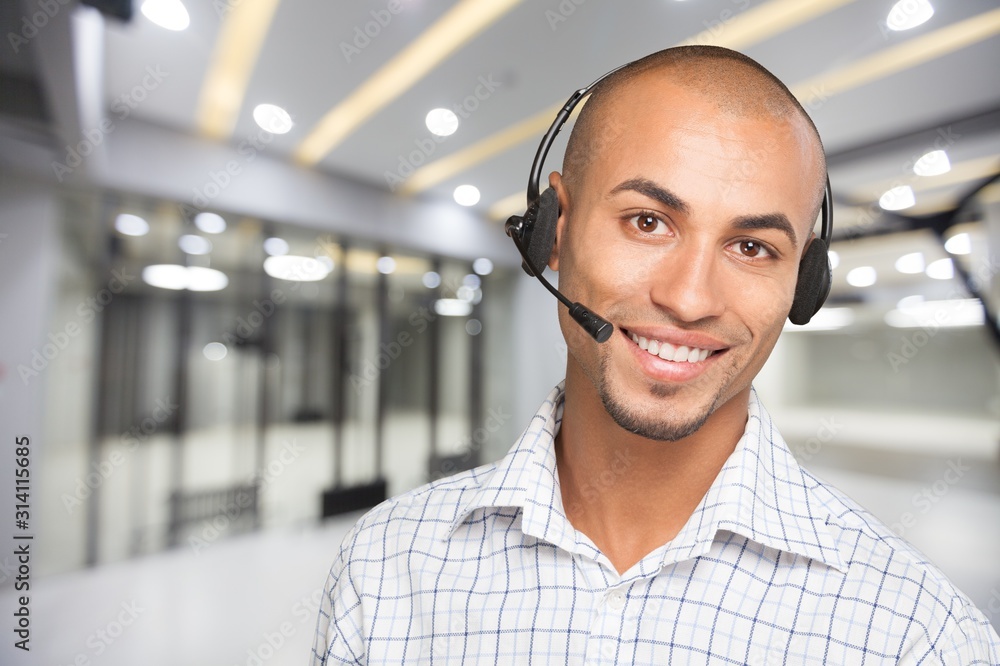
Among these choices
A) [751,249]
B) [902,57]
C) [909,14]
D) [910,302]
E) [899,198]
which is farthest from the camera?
[910,302]

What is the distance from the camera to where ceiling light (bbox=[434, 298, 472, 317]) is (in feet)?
18.4

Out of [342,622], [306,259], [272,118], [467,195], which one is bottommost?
[342,622]

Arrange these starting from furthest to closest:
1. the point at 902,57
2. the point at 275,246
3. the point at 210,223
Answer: the point at 275,246
the point at 210,223
the point at 902,57

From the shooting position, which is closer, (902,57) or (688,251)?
(688,251)

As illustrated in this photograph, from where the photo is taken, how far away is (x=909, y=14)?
261 centimetres

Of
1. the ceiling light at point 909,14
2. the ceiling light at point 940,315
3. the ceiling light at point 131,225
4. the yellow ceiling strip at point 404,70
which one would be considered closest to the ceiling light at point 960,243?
the ceiling light at point 940,315

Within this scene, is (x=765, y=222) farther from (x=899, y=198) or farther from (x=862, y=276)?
(x=862, y=276)

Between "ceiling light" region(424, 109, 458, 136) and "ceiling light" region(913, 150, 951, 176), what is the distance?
2795 mm

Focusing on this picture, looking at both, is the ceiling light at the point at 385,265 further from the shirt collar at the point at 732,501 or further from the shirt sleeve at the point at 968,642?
the shirt sleeve at the point at 968,642

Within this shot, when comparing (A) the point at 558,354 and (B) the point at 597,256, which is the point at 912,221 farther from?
(B) the point at 597,256

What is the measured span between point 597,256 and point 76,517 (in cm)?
447

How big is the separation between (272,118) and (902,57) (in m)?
3.68

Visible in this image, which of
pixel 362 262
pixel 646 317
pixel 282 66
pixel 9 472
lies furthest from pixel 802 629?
pixel 362 262

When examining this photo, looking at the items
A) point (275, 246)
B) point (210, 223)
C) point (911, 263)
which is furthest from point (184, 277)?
point (911, 263)
